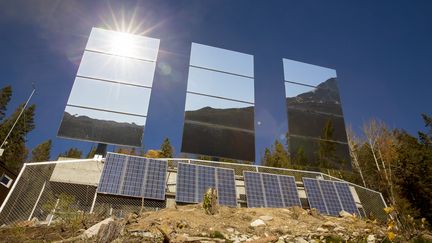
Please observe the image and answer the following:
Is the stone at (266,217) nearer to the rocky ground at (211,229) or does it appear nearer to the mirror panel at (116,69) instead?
the rocky ground at (211,229)

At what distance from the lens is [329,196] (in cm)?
1405

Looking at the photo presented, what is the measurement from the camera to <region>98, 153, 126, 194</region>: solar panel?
11502 mm

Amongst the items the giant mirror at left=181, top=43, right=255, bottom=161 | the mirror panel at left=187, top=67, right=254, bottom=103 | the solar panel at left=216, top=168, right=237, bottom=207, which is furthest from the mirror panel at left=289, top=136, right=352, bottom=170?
the solar panel at left=216, top=168, right=237, bottom=207

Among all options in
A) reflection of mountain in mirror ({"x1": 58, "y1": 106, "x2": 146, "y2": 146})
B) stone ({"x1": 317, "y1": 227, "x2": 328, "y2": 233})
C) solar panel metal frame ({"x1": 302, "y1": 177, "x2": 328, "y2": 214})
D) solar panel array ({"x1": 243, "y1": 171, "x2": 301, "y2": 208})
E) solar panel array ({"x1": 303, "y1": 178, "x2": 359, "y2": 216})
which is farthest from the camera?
reflection of mountain in mirror ({"x1": 58, "y1": 106, "x2": 146, "y2": 146})

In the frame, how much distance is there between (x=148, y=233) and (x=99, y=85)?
10.6m

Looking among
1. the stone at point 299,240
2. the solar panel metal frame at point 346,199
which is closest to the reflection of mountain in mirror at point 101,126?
the stone at point 299,240

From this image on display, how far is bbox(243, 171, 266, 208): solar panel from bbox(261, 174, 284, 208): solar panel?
9.1 inches

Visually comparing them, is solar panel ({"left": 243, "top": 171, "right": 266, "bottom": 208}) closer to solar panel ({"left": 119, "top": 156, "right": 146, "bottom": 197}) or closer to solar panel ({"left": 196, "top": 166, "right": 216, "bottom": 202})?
solar panel ({"left": 196, "top": 166, "right": 216, "bottom": 202})

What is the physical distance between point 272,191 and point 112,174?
725cm

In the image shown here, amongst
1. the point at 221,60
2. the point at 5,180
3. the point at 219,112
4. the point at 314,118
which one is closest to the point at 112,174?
the point at 219,112

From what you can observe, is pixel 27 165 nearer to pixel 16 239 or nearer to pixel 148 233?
pixel 16 239

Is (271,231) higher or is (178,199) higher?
(178,199)

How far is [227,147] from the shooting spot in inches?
610

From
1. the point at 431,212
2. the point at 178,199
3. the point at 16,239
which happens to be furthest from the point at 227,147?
the point at 431,212
